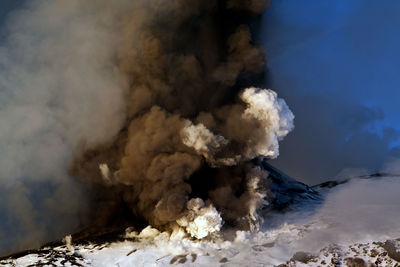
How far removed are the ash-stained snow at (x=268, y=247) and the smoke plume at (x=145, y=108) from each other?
2.93 ft

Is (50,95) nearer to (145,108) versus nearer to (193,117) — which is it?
(145,108)

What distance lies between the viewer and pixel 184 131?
16.8 m

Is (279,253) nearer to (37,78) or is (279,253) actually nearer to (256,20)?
(256,20)

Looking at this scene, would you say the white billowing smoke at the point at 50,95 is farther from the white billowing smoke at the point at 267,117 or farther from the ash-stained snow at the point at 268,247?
the white billowing smoke at the point at 267,117

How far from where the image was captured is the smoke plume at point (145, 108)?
17047 millimetres

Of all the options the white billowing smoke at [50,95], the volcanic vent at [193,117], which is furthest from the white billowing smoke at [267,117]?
the white billowing smoke at [50,95]

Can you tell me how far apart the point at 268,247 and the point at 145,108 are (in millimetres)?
8261

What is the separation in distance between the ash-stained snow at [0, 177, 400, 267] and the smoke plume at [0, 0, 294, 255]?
89 centimetres

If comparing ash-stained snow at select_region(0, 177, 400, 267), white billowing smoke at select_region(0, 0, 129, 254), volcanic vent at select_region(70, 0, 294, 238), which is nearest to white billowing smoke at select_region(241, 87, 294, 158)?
volcanic vent at select_region(70, 0, 294, 238)

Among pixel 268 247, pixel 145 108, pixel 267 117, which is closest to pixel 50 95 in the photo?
pixel 145 108

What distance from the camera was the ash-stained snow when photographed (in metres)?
14.8

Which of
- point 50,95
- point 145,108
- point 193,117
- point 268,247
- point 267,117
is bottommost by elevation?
point 268,247

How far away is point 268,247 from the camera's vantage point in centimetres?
1608

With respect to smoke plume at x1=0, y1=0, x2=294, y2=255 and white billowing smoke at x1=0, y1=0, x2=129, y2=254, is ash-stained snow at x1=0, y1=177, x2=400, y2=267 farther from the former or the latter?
white billowing smoke at x1=0, y1=0, x2=129, y2=254
